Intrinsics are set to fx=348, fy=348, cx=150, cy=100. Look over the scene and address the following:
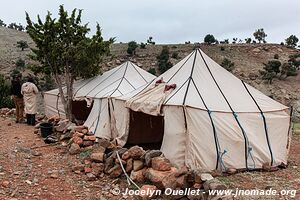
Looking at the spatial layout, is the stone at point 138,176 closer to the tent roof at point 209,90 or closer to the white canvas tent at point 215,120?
the white canvas tent at point 215,120

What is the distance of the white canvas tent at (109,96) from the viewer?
9.55 metres

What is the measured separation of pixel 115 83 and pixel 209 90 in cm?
416

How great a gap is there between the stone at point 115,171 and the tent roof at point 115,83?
372cm

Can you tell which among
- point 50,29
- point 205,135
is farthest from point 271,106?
point 50,29

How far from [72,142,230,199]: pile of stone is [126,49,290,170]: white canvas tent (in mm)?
687

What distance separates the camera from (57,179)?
6.29 meters

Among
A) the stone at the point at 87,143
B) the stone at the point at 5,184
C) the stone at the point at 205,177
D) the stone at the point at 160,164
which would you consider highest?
the stone at the point at 205,177

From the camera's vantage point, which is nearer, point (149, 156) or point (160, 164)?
point (160, 164)

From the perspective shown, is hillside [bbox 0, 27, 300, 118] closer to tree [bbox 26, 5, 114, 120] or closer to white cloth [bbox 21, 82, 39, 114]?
tree [bbox 26, 5, 114, 120]

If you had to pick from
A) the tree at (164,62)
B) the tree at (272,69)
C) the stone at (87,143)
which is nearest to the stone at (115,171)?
the stone at (87,143)

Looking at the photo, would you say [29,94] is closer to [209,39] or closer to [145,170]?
[145,170]

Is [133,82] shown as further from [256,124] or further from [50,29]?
[256,124]

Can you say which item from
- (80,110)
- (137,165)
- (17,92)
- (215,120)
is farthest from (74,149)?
(80,110)

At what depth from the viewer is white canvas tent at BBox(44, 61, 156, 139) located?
955 centimetres
